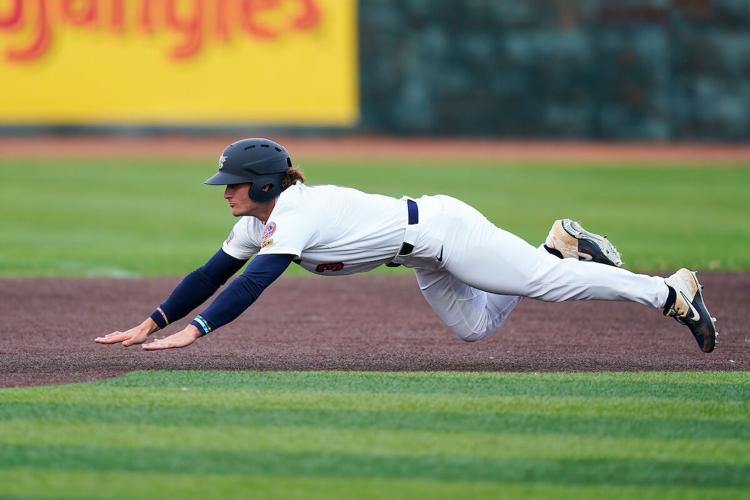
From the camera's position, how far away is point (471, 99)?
21.5 meters

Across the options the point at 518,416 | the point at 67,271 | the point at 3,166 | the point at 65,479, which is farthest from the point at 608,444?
the point at 3,166

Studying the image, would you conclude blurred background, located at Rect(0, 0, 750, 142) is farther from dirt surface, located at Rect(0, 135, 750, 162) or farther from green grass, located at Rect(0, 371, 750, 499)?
green grass, located at Rect(0, 371, 750, 499)

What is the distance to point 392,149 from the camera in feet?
70.9

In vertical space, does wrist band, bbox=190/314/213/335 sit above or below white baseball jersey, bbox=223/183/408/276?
below

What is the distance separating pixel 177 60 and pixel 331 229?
50.3ft

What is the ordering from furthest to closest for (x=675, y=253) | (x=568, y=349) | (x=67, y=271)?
(x=675, y=253) → (x=67, y=271) → (x=568, y=349)

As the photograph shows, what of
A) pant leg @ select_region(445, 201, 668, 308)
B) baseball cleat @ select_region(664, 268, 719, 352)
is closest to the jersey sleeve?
pant leg @ select_region(445, 201, 668, 308)

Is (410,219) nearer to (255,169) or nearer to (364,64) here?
(255,169)

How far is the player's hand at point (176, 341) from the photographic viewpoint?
225 inches

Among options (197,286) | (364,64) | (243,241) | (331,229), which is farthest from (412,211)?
(364,64)

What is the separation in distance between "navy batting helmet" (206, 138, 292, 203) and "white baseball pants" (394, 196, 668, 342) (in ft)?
2.32

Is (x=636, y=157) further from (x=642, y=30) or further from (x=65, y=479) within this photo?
(x=65, y=479)

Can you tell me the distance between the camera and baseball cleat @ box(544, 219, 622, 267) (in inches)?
265

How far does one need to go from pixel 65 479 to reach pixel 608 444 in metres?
2.12
